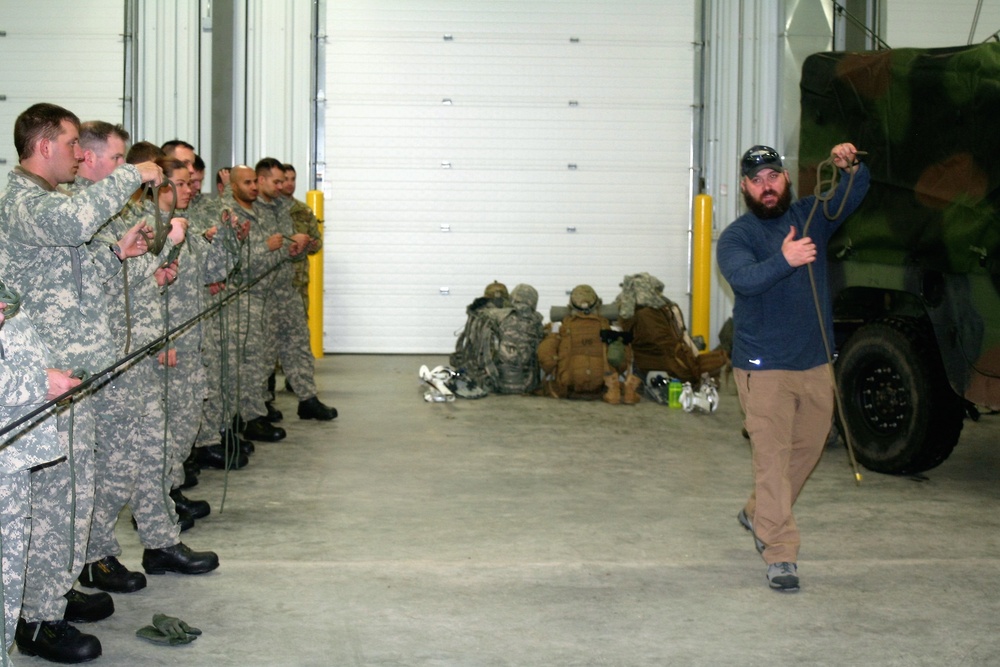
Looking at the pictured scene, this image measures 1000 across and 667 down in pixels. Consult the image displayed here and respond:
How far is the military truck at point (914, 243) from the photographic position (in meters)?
6.22

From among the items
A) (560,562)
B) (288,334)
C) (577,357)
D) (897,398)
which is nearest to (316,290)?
(577,357)

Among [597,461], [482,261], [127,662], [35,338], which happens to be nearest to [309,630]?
[127,662]

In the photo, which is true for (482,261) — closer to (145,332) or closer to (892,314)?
(892,314)

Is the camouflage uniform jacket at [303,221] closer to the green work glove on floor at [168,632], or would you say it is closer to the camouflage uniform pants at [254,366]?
the camouflage uniform pants at [254,366]

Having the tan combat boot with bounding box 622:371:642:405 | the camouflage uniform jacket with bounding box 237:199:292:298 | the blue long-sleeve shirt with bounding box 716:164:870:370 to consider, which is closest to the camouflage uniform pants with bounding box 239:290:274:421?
the camouflage uniform jacket with bounding box 237:199:292:298

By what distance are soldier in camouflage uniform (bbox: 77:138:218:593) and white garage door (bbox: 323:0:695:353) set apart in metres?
8.54

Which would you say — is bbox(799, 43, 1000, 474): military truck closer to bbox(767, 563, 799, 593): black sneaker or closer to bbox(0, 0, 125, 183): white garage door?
bbox(767, 563, 799, 593): black sneaker

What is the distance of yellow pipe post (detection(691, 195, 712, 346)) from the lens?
13539 mm

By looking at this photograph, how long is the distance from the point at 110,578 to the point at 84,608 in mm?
374

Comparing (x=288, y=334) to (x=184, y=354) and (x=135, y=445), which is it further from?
(x=135, y=445)

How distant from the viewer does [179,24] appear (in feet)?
43.5

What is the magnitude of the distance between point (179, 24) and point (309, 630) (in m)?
10.4

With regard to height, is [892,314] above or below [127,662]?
above

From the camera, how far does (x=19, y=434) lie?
133 inches
